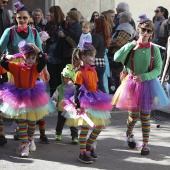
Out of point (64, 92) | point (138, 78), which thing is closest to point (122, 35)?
point (64, 92)

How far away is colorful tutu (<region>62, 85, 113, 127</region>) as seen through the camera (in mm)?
7070

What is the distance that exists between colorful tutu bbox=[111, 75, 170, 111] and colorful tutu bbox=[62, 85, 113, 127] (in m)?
0.41

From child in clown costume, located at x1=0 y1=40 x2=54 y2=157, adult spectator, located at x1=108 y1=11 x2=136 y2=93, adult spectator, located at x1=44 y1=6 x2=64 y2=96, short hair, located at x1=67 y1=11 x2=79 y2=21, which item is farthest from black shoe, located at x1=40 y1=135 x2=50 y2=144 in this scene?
adult spectator, located at x1=108 y1=11 x2=136 y2=93

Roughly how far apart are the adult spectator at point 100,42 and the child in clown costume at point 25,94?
9.70 feet

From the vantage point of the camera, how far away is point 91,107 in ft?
23.3

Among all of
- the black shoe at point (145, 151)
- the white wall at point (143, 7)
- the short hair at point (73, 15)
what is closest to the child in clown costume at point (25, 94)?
the black shoe at point (145, 151)

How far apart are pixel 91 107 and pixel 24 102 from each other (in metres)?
0.91

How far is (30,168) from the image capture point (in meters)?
6.88

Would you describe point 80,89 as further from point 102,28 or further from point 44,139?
point 102,28

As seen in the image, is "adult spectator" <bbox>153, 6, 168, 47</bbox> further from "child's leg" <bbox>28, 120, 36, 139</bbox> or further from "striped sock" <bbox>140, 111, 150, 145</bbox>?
"child's leg" <bbox>28, 120, 36, 139</bbox>

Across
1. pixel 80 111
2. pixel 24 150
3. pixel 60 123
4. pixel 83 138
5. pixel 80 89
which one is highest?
pixel 80 89

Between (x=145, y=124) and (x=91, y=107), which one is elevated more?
(x=91, y=107)

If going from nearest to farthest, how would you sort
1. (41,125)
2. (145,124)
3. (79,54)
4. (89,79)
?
(89,79) → (79,54) → (145,124) → (41,125)

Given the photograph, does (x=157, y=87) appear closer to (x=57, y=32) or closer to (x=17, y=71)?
(x=17, y=71)
